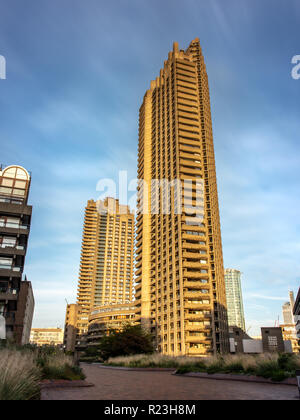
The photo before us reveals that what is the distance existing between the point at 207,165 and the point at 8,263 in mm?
61677

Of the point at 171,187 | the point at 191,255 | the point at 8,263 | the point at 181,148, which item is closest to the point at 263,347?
the point at 191,255

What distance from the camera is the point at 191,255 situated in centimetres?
7775

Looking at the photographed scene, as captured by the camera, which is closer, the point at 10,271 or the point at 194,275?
the point at 10,271

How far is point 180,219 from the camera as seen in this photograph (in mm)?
82062

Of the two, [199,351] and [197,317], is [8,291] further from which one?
[199,351]

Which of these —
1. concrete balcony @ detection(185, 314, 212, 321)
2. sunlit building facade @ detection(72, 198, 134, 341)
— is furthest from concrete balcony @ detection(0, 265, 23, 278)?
sunlit building facade @ detection(72, 198, 134, 341)

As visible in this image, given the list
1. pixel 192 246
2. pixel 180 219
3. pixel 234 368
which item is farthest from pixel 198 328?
pixel 234 368

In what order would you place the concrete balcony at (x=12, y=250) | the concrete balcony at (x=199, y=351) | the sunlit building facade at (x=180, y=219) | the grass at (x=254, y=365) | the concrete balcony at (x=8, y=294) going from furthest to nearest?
the sunlit building facade at (x=180, y=219), the concrete balcony at (x=199, y=351), the concrete balcony at (x=12, y=250), the concrete balcony at (x=8, y=294), the grass at (x=254, y=365)

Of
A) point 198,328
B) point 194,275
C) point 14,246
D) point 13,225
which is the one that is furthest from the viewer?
point 194,275

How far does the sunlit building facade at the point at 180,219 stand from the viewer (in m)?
74.4

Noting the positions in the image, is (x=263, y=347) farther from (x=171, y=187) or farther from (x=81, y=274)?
(x=81, y=274)

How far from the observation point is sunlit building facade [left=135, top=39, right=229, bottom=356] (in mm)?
74363

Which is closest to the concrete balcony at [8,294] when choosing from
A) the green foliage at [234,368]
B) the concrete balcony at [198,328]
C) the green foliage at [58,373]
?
the green foliage at [58,373]

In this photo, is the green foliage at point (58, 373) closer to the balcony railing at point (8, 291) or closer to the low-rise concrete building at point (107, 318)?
the balcony railing at point (8, 291)
